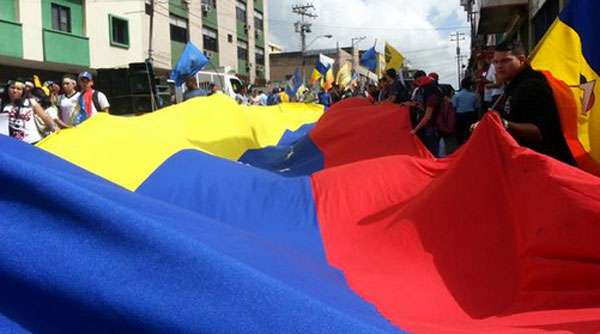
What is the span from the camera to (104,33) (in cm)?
2819

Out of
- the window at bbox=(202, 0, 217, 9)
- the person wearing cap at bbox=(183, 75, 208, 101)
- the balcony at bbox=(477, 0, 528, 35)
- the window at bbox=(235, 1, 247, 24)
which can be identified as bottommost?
the person wearing cap at bbox=(183, 75, 208, 101)

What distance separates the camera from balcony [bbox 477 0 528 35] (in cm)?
1639

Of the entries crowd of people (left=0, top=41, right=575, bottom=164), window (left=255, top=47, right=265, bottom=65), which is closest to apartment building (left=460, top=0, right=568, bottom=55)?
crowd of people (left=0, top=41, right=575, bottom=164)

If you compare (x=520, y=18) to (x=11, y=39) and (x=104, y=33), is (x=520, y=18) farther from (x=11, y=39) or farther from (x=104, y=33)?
(x=104, y=33)

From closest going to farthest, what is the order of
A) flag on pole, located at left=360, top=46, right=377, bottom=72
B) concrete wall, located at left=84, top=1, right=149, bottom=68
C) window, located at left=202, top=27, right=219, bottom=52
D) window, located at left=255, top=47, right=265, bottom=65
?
flag on pole, located at left=360, top=46, right=377, bottom=72, concrete wall, located at left=84, top=1, right=149, bottom=68, window, located at left=202, top=27, right=219, bottom=52, window, located at left=255, top=47, right=265, bottom=65

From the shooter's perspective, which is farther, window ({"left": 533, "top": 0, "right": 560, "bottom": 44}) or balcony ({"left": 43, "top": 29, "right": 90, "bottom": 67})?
balcony ({"left": 43, "top": 29, "right": 90, "bottom": 67})

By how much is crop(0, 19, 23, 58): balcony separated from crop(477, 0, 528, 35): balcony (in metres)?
19.4

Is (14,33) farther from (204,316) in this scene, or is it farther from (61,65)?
(204,316)

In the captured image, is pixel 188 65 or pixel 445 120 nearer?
pixel 445 120

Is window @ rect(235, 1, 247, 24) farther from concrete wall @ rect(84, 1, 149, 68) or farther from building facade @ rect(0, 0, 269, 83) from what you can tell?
concrete wall @ rect(84, 1, 149, 68)

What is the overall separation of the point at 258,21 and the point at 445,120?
47.8 meters

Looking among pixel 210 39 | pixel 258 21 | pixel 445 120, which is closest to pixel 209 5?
pixel 210 39

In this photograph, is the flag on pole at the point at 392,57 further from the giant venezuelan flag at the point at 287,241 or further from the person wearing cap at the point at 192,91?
the giant venezuelan flag at the point at 287,241

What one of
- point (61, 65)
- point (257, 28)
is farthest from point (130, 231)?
point (257, 28)
